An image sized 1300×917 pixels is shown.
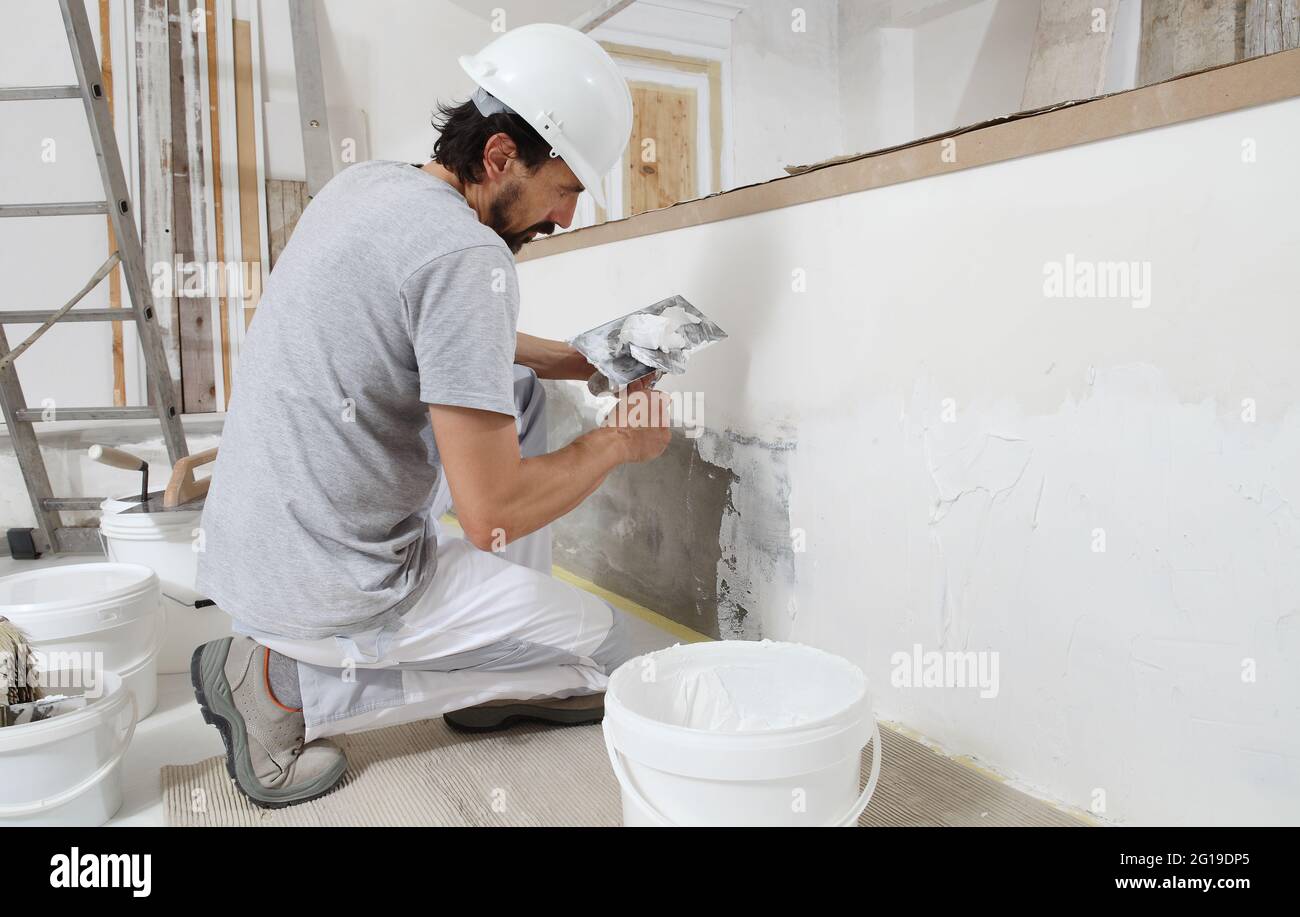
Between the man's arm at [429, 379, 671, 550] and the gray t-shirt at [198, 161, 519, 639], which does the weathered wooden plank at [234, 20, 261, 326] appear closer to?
the gray t-shirt at [198, 161, 519, 639]

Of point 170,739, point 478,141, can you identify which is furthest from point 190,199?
point 478,141

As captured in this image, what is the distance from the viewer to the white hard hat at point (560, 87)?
1569 mm

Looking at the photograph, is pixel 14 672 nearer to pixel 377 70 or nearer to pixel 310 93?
pixel 310 93

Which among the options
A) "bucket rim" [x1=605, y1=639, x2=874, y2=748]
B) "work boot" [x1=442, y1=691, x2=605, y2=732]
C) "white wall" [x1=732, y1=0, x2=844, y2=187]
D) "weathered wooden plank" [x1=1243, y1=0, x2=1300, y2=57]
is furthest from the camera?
"white wall" [x1=732, y1=0, x2=844, y2=187]

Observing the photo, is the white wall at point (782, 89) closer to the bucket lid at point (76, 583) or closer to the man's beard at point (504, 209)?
the man's beard at point (504, 209)

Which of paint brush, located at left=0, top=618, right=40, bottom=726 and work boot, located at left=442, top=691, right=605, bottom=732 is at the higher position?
paint brush, located at left=0, top=618, right=40, bottom=726

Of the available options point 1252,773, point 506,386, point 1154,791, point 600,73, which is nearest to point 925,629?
point 1154,791

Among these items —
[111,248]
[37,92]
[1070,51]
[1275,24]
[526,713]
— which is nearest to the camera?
[526,713]

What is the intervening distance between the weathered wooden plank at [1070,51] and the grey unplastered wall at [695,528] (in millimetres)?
1807

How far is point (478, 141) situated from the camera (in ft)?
5.09

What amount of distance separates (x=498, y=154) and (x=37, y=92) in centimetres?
204

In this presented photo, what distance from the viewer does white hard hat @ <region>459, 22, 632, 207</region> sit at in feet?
5.15

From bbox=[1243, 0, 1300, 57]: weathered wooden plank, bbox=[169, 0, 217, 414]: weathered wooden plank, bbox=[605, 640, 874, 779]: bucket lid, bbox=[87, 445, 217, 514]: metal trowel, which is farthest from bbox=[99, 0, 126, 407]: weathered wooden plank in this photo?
bbox=[1243, 0, 1300, 57]: weathered wooden plank
